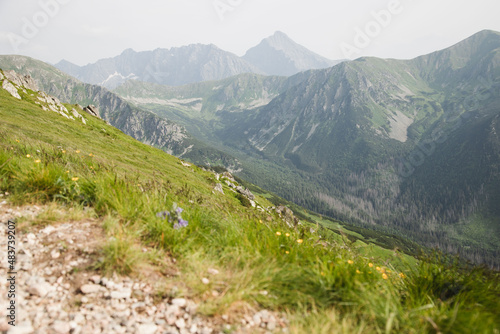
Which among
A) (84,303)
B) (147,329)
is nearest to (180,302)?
(147,329)

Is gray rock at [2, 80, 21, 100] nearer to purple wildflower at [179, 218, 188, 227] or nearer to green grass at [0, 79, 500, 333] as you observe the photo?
green grass at [0, 79, 500, 333]

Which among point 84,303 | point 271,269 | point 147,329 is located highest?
A: point 271,269

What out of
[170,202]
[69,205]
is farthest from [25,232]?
[170,202]

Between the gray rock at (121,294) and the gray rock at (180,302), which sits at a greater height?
the gray rock at (180,302)

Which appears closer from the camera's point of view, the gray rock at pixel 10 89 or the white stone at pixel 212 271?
the white stone at pixel 212 271

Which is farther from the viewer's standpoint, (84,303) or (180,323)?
(84,303)

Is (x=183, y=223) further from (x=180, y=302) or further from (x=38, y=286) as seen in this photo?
(x=38, y=286)

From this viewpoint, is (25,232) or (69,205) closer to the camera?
(25,232)

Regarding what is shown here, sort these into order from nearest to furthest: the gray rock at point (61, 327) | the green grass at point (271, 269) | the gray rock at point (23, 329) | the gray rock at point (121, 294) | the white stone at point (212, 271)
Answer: the gray rock at point (23, 329) < the gray rock at point (61, 327) < the green grass at point (271, 269) < the gray rock at point (121, 294) < the white stone at point (212, 271)

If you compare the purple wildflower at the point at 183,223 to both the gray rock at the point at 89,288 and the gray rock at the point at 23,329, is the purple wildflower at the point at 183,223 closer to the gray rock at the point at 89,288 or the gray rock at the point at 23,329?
the gray rock at the point at 89,288

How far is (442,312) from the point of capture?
3.17m

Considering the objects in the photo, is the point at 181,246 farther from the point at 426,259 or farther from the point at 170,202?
the point at 426,259

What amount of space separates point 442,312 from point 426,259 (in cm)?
182

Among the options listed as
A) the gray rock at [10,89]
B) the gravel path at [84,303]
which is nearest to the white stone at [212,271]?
the gravel path at [84,303]
